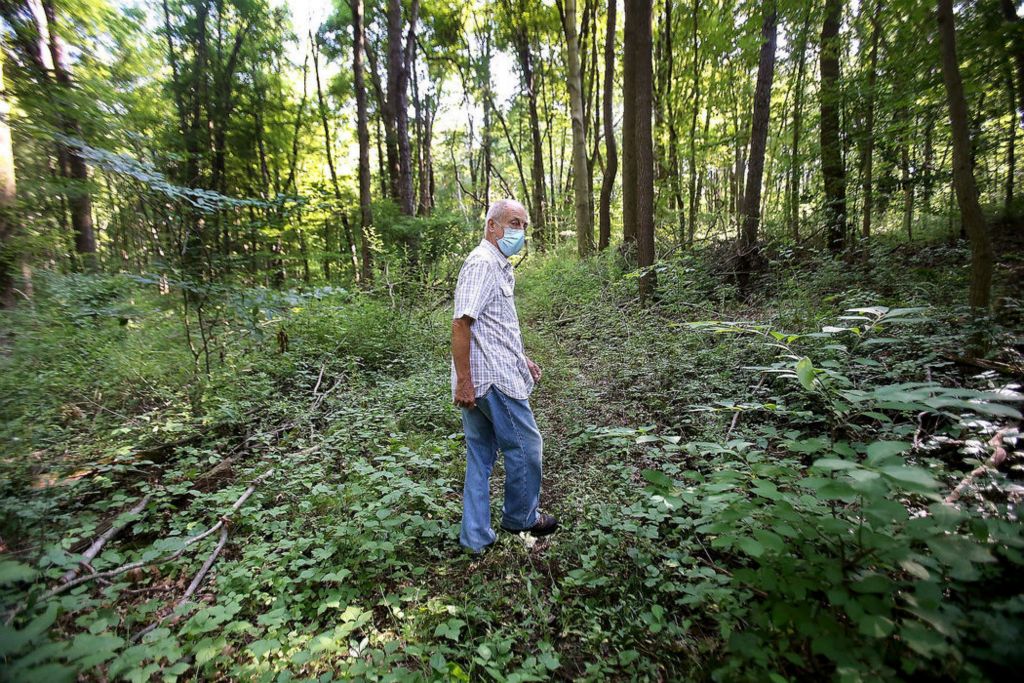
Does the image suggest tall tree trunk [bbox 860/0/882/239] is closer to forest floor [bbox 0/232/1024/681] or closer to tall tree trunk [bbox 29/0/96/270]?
forest floor [bbox 0/232/1024/681]

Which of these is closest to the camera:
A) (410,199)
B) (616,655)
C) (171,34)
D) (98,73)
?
(616,655)

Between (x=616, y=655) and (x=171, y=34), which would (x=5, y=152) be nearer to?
(x=616, y=655)

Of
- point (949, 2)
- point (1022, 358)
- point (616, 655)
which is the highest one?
point (949, 2)

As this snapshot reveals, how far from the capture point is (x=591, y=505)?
10.5ft

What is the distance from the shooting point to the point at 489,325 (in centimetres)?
291

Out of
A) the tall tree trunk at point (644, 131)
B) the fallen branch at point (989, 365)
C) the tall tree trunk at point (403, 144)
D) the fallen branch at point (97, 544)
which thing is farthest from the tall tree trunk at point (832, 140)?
the fallen branch at point (97, 544)

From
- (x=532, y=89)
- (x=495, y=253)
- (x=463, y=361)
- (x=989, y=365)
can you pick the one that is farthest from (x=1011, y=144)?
(x=532, y=89)

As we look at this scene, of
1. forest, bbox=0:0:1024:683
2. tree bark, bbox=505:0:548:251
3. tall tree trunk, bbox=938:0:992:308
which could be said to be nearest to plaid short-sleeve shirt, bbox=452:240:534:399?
forest, bbox=0:0:1024:683

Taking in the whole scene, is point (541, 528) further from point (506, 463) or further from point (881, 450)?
point (881, 450)

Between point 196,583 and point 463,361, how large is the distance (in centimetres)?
208

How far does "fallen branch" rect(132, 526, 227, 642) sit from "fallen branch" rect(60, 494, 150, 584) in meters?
0.54

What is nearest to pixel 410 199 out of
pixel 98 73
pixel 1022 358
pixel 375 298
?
pixel 375 298

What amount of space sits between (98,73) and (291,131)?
14887 millimetres

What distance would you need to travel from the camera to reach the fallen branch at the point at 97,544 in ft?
8.20
